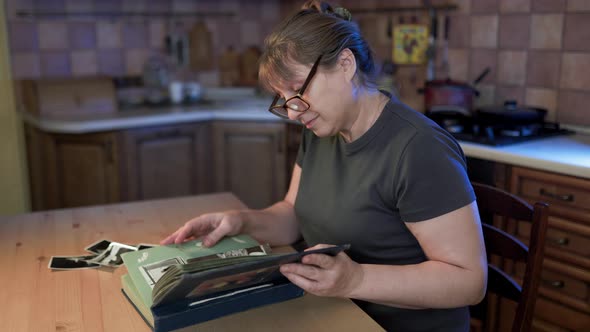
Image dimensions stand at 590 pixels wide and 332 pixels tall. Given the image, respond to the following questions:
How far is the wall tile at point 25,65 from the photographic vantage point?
3.01 meters

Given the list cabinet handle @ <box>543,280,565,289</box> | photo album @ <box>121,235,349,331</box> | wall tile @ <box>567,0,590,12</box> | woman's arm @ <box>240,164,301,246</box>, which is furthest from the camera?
wall tile @ <box>567,0,590,12</box>

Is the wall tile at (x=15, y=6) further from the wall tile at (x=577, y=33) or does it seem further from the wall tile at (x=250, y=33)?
the wall tile at (x=577, y=33)

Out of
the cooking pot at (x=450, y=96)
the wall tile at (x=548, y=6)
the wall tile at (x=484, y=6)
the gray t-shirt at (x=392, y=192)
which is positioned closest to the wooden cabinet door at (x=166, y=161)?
the cooking pot at (x=450, y=96)

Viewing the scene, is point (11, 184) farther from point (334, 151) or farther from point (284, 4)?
point (334, 151)

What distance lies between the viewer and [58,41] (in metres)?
3.12

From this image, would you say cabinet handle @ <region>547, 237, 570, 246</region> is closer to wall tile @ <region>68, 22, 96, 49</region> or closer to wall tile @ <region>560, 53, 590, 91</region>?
wall tile @ <region>560, 53, 590, 91</region>

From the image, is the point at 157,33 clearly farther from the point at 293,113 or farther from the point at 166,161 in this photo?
the point at 293,113

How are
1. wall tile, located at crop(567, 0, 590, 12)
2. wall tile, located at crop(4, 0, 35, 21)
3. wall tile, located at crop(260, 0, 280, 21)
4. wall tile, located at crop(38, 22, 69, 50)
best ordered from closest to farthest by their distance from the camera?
wall tile, located at crop(567, 0, 590, 12) < wall tile, located at crop(4, 0, 35, 21) < wall tile, located at crop(38, 22, 69, 50) < wall tile, located at crop(260, 0, 280, 21)

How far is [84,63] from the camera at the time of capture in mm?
3207

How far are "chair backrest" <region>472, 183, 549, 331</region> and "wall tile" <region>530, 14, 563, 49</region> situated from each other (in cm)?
131

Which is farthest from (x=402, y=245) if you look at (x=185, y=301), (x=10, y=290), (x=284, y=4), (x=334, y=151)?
→ (x=284, y=4)

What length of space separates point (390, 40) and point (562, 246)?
1.55m

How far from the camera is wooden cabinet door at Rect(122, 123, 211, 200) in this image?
2.83 m

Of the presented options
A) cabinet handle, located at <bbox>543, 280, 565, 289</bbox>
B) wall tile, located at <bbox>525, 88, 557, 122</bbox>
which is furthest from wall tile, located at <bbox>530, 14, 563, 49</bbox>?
cabinet handle, located at <bbox>543, 280, 565, 289</bbox>
